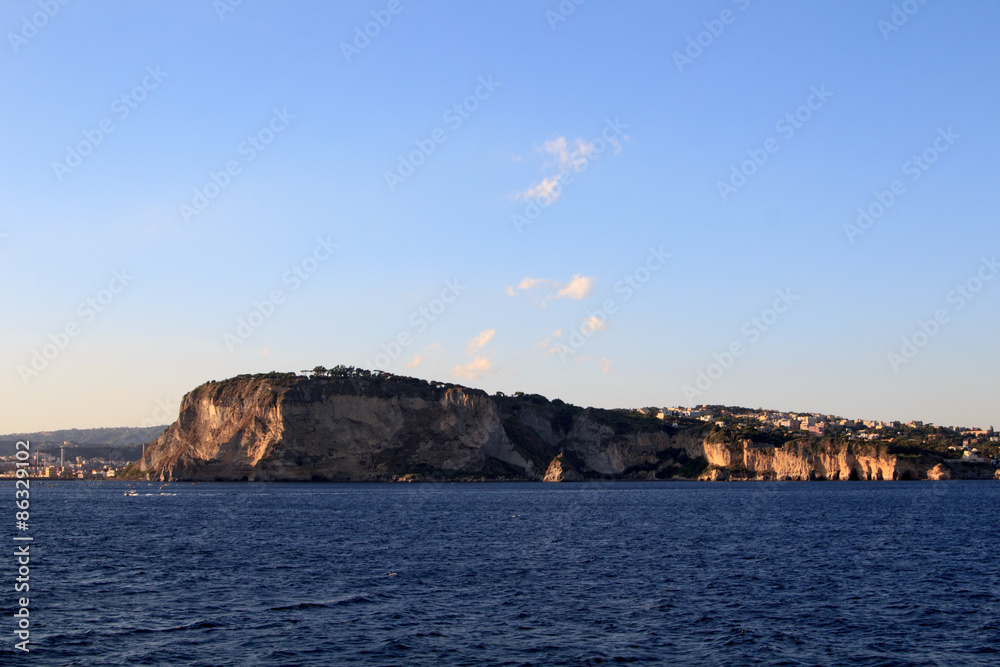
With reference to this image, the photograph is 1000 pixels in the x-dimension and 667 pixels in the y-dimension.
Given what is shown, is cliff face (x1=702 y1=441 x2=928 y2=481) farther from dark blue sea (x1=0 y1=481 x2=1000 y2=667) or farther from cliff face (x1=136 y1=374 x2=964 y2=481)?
dark blue sea (x1=0 y1=481 x2=1000 y2=667)

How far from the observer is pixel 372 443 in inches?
6900

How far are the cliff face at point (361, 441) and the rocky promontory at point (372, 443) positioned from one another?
21 cm

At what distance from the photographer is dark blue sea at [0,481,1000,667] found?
82.1ft

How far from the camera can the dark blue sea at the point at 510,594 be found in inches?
985

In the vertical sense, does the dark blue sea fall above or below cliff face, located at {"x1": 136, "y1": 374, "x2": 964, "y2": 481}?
below

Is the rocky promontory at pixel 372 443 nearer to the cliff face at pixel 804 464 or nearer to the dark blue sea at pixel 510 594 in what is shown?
the cliff face at pixel 804 464

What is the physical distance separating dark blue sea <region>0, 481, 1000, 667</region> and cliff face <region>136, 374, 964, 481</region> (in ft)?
336

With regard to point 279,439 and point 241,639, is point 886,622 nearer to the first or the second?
point 241,639

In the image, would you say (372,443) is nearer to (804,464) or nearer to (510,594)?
(804,464)

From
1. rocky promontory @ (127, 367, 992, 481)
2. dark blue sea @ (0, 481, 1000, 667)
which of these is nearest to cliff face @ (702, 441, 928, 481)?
rocky promontory @ (127, 367, 992, 481)

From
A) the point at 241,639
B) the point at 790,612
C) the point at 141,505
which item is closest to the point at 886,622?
the point at 790,612

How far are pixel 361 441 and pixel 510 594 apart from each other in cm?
14392

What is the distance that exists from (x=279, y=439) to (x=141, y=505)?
Answer: 70.2 metres

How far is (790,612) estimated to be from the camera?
30703mm
